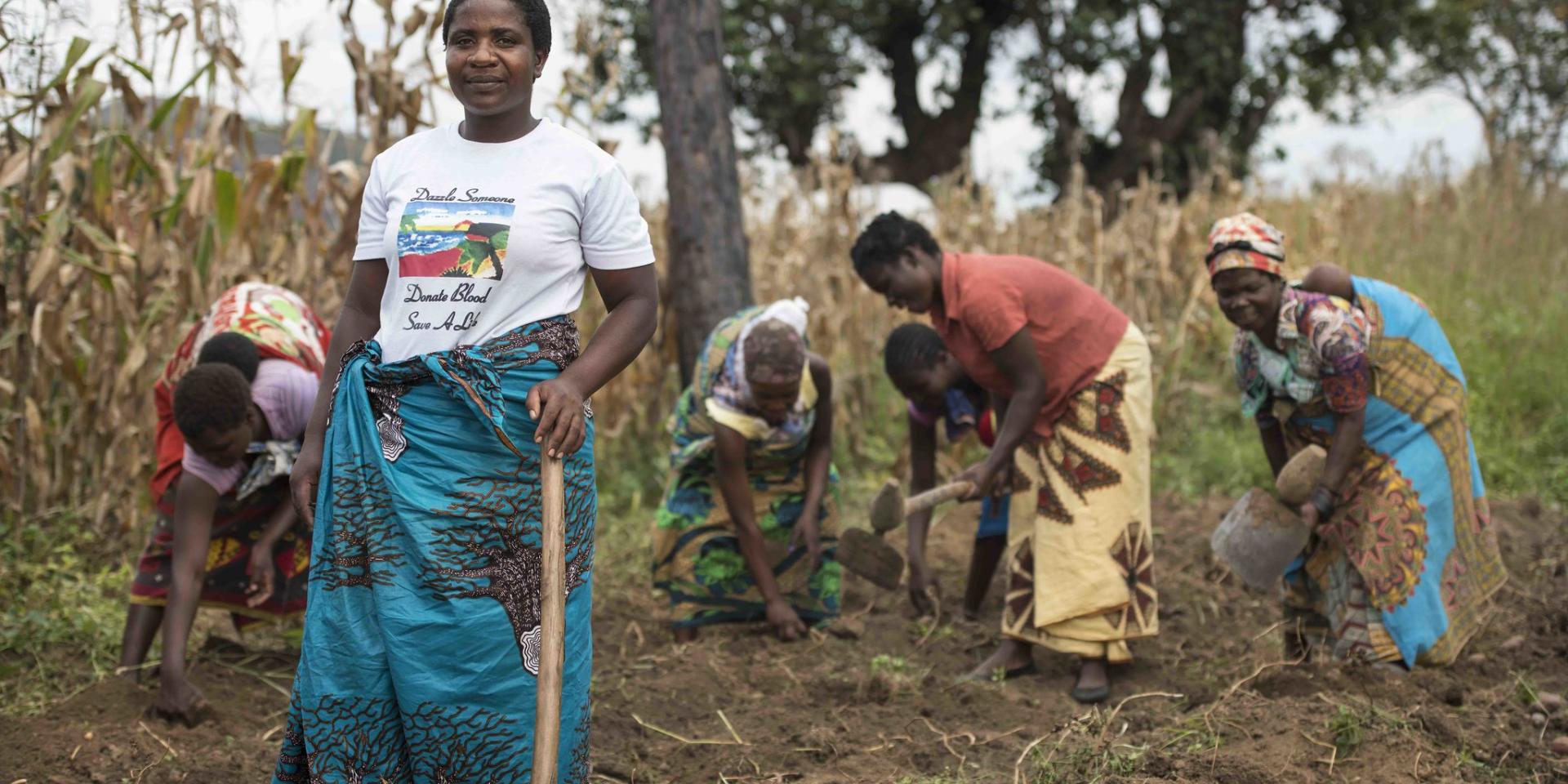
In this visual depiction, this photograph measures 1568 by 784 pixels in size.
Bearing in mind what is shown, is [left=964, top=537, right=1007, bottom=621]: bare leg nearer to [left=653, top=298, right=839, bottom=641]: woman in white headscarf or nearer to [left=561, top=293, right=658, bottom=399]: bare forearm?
[left=653, top=298, right=839, bottom=641]: woman in white headscarf

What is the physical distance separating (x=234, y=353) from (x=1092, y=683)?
9.18 ft

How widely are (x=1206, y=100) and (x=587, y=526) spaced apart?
578 inches

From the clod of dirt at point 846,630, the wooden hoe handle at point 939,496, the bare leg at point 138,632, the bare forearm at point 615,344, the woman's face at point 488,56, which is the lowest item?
the clod of dirt at point 846,630

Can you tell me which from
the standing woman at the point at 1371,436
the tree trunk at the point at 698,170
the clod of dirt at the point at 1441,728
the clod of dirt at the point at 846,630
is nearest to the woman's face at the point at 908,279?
the standing woman at the point at 1371,436

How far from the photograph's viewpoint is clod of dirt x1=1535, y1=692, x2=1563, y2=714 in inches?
137

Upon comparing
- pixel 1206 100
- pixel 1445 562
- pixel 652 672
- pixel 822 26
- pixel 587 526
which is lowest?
pixel 652 672

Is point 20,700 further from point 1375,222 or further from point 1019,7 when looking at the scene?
point 1019,7

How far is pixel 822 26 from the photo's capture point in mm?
15391

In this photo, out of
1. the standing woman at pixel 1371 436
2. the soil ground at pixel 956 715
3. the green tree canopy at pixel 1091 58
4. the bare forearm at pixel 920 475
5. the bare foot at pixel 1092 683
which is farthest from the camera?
the green tree canopy at pixel 1091 58

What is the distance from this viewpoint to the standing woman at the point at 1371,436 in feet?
12.2

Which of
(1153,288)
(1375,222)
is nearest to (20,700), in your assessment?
(1153,288)

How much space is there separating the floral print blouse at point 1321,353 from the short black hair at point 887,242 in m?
1.07

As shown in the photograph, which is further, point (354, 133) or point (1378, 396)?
point (354, 133)

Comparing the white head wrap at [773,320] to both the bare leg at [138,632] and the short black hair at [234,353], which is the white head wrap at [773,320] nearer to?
the short black hair at [234,353]
